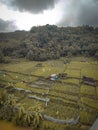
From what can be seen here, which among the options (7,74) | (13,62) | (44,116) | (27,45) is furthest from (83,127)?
(27,45)

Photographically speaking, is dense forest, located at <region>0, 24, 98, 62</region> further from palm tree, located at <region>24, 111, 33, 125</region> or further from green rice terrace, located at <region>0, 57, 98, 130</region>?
palm tree, located at <region>24, 111, 33, 125</region>

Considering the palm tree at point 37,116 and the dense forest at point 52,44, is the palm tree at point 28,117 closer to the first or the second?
the palm tree at point 37,116

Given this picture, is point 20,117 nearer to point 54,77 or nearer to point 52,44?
point 54,77

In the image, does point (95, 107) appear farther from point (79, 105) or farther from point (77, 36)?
point (77, 36)

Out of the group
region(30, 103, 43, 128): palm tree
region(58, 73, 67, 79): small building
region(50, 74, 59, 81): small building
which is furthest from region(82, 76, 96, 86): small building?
region(30, 103, 43, 128): palm tree

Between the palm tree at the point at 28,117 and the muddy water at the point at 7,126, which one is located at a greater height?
the palm tree at the point at 28,117

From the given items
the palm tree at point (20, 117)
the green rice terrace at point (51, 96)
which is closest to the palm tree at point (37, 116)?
the green rice terrace at point (51, 96)
